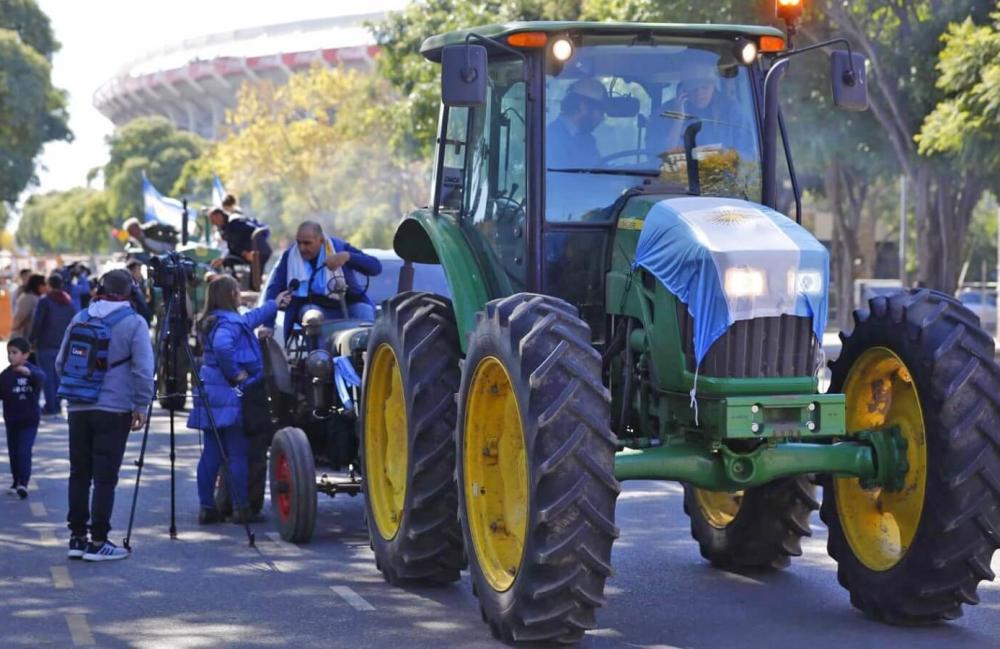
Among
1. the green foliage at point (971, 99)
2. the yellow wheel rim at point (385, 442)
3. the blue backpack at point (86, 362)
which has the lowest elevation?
the yellow wheel rim at point (385, 442)

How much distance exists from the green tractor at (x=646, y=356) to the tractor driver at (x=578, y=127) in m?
0.01

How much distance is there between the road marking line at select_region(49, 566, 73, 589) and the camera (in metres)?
10.0

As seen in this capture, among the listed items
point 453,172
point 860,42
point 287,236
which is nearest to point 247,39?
point 287,236

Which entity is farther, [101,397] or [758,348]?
[101,397]

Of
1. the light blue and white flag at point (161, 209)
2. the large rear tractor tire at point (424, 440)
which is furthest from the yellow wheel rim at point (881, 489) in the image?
the light blue and white flag at point (161, 209)

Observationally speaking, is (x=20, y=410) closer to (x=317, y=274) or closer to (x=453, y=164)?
(x=317, y=274)

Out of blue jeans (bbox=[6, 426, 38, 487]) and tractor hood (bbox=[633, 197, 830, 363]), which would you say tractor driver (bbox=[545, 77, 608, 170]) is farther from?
blue jeans (bbox=[6, 426, 38, 487])

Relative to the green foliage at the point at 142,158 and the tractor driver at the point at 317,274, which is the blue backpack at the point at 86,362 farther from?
the green foliage at the point at 142,158

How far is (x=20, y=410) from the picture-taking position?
46.9 ft

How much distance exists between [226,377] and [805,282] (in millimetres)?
5197

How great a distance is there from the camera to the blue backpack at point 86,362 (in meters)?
10.7

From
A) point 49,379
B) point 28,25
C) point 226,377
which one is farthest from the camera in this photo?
point 28,25

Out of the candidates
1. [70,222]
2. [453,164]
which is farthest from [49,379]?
[70,222]

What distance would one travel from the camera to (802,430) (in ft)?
26.5
